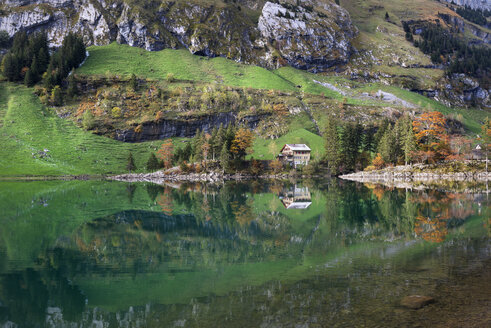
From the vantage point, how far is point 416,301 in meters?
13.5

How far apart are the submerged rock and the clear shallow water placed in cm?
37

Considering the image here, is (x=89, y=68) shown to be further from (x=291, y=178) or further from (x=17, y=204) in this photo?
(x=17, y=204)

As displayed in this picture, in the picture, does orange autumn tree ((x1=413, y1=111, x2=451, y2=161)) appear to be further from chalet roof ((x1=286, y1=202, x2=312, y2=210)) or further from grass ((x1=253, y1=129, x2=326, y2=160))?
chalet roof ((x1=286, y1=202, x2=312, y2=210))

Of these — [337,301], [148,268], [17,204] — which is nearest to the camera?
[337,301]

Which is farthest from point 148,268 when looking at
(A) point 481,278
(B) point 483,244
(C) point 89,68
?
(C) point 89,68

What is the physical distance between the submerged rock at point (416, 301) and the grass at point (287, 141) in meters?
135

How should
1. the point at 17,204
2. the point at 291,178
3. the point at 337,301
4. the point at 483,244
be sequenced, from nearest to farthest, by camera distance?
1. the point at 337,301
2. the point at 483,244
3. the point at 17,204
4. the point at 291,178

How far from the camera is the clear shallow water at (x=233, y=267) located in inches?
515

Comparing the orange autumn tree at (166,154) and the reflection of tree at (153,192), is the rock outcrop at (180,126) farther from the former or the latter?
the reflection of tree at (153,192)

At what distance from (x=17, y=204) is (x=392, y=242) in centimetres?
4914

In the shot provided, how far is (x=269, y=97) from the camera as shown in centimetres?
19588

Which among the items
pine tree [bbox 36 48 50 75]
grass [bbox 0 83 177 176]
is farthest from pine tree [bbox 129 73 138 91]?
pine tree [bbox 36 48 50 75]

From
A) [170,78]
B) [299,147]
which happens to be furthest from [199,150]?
[170,78]

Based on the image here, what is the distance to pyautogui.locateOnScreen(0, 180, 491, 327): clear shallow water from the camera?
13086 millimetres
